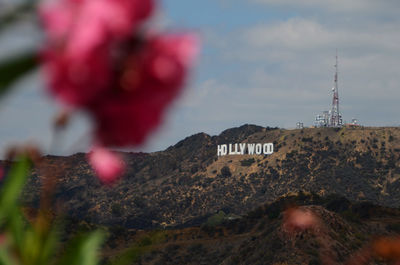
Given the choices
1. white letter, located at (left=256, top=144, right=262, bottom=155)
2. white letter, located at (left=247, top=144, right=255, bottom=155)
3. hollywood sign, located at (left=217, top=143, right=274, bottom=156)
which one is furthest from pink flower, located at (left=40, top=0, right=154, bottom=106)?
white letter, located at (left=247, top=144, right=255, bottom=155)

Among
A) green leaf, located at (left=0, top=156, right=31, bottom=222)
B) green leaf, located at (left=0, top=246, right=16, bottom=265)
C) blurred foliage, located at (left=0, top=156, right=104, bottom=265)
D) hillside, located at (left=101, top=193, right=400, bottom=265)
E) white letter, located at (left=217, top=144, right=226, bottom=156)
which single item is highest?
white letter, located at (left=217, top=144, right=226, bottom=156)

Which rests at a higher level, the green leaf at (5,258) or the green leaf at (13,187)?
the green leaf at (13,187)

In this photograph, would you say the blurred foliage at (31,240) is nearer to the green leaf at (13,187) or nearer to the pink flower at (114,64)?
the green leaf at (13,187)

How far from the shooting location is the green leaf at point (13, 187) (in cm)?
232

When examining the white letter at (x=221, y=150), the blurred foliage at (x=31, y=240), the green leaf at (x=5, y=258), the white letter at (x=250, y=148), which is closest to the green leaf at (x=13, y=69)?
the blurred foliage at (x=31, y=240)

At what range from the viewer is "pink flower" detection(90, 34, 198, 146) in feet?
4.95

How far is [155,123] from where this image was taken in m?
1.57

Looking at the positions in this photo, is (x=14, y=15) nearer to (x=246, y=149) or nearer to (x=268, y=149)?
(x=268, y=149)

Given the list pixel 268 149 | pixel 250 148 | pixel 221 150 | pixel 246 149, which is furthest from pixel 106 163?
pixel 221 150

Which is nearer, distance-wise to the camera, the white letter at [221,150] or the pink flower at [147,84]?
the pink flower at [147,84]

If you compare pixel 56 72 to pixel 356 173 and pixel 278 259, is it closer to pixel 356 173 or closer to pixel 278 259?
pixel 278 259

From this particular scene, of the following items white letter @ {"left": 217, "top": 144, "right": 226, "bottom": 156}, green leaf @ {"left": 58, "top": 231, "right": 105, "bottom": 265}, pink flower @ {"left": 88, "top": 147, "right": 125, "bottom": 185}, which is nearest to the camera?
pink flower @ {"left": 88, "top": 147, "right": 125, "bottom": 185}

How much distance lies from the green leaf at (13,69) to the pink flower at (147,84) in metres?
0.18

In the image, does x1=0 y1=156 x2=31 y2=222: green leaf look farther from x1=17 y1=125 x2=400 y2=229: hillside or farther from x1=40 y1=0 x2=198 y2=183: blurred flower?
x1=17 y1=125 x2=400 y2=229: hillside
